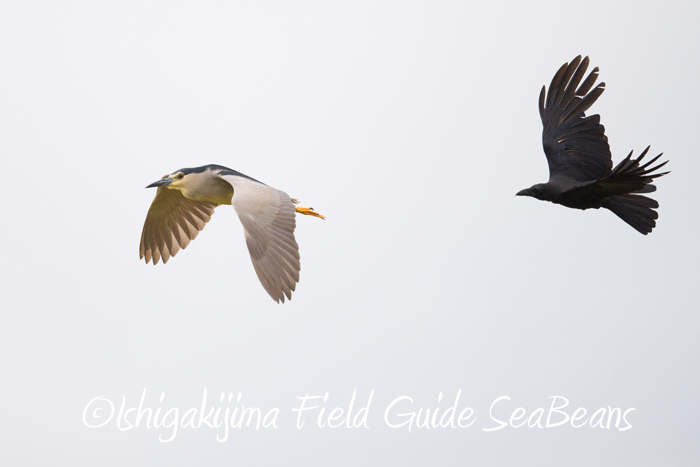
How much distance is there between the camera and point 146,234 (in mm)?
11664

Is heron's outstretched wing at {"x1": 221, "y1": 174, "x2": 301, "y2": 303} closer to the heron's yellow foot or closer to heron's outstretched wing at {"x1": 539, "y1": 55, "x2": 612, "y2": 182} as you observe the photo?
the heron's yellow foot

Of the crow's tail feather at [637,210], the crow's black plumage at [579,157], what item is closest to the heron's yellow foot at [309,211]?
the crow's black plumage at [579,157]

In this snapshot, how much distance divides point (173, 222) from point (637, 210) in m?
5.94

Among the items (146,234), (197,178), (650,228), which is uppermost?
(650,228)

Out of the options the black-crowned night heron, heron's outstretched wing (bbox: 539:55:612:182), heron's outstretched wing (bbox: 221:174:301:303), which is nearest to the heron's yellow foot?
the black-crowned night heron

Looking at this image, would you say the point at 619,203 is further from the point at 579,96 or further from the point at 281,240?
the point at 281,240

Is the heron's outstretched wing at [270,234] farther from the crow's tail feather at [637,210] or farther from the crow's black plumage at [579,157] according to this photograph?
the crow's tail feather at [637,210]

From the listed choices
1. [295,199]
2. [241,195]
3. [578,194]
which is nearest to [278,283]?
[241,195]

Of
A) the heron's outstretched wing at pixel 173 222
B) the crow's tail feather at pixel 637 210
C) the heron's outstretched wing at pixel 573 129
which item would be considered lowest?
the heron's outstretched wing at pixel 173 222

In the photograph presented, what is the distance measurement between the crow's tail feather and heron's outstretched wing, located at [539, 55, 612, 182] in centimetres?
42

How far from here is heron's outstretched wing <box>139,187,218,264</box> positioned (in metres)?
11.6

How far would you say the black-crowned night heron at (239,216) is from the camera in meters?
8.55

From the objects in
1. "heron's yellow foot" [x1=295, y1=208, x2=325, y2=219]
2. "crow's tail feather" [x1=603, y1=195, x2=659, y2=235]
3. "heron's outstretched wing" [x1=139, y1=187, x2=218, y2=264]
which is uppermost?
"crow's tail feather" [x1=603, y1=195, x2=659, y2=235]

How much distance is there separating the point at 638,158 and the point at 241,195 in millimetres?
4076
